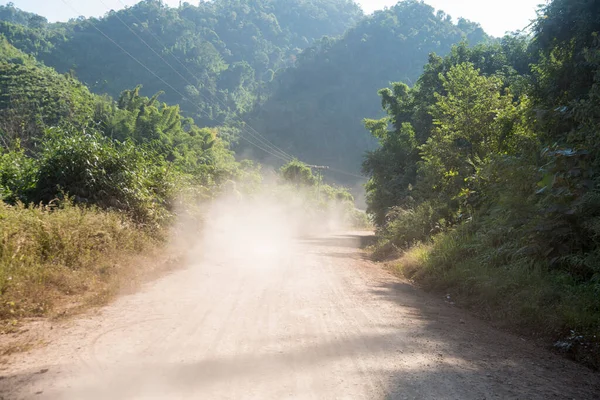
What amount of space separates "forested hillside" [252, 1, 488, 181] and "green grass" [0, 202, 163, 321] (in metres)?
99.2

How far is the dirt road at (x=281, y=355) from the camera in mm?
3570

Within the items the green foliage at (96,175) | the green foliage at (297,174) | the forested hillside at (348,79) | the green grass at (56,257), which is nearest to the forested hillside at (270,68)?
the forested hillside at (348,79)

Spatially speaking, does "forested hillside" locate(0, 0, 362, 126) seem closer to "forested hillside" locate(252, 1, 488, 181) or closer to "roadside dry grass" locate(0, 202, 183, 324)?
"forested hillside" locate(252, 1, 488, 181)

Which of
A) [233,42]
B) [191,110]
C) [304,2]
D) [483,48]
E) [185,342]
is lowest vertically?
[185,342]

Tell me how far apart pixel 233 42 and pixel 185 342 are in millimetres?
143952

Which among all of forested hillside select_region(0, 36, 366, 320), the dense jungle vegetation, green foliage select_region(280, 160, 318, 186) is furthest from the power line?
forested hillside select_region(0, 36, 366, 320)

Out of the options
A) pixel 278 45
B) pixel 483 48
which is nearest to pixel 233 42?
pixel 278 45

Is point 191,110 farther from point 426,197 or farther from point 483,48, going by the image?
point 426,197

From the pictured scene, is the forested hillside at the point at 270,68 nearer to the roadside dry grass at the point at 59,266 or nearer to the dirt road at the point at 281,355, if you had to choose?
the roadside dry grass at the point at 59,266

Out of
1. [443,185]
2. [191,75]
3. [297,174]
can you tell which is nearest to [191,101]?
[191,75]

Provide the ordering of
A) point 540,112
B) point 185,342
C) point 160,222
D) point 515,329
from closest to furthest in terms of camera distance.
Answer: point 185,342, point 515,329, point 540,112, point 160,222

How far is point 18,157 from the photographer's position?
11695 mm

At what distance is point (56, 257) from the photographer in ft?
23.7

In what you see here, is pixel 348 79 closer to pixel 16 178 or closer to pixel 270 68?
pixel 270 68
